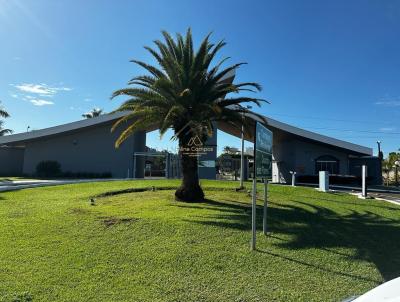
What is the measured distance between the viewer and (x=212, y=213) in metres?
10.9

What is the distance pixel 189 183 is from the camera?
44.6 ft

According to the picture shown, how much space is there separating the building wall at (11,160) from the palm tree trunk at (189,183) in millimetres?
29785

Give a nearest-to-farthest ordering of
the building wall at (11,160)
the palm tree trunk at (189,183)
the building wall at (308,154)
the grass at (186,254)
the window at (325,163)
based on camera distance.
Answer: the grass at (186,254) < the palm tree trunk at (189,183) < the building wall at (308,154) < the window at (325,163) < the building wall at (11,160)

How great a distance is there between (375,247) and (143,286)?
211 inches

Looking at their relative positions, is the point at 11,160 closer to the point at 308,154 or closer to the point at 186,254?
the point at 308,154

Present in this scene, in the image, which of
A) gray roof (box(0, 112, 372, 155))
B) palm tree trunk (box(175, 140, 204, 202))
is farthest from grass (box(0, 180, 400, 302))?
gray roof (box(0, 112, 372, 155))

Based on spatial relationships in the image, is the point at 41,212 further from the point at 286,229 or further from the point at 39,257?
the point at 286,229

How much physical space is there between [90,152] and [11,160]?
35.7ft

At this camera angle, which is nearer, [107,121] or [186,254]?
[186,254]

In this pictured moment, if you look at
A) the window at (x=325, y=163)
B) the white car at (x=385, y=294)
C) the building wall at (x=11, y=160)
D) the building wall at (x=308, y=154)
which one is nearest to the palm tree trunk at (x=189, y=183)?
the white car at (x=385, y=294)

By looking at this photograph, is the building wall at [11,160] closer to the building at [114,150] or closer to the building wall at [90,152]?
the building at [114,150]

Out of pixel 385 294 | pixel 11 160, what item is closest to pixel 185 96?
pixel 385 294

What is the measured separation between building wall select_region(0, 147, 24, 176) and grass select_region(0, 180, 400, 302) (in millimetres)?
29697

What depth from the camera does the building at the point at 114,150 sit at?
32.0 meters
